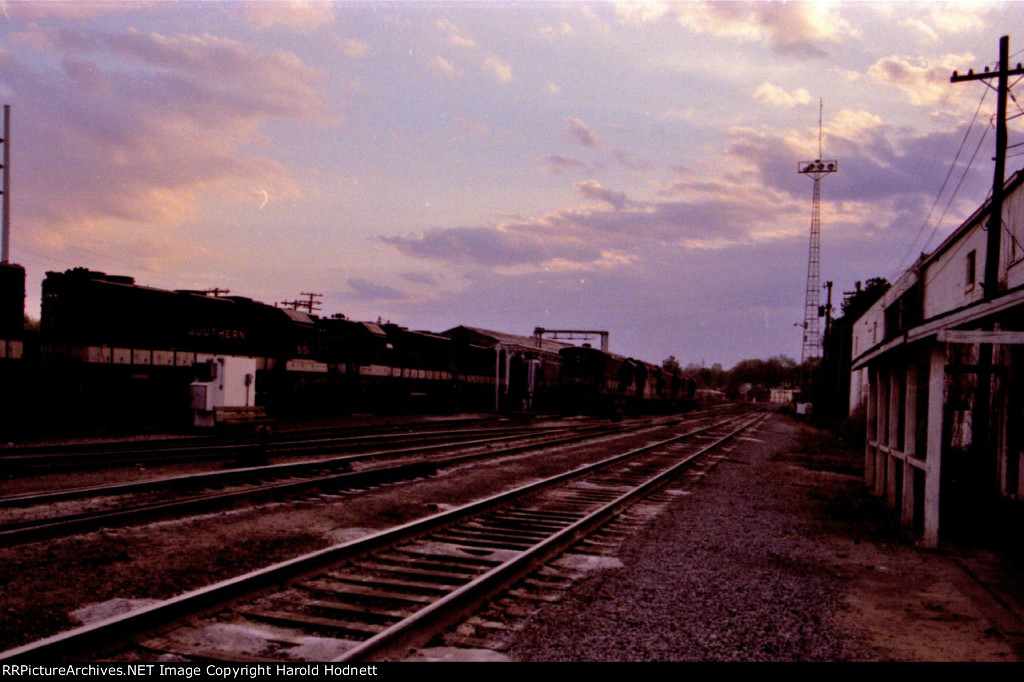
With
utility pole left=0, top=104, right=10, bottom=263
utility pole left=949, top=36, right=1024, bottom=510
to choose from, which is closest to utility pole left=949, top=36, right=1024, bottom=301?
utility pole left=949, top=36, right=1024, bottom=510

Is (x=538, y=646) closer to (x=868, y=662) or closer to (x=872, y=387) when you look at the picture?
(x=868, y=662)

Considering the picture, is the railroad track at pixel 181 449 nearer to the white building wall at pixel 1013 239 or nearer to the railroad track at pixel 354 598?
the railroad track at pixel 354 598

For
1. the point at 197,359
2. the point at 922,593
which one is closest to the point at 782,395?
the point at 197,359

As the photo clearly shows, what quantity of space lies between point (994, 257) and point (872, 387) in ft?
15.0

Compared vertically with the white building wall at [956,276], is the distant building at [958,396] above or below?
below

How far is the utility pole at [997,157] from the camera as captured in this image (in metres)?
15.2

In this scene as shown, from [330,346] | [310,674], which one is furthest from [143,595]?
[330,346]

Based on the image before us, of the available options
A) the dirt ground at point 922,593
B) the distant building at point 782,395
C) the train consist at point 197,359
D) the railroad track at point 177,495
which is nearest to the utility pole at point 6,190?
the train consist at point 197,359

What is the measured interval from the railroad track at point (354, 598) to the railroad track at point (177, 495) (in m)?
2.77

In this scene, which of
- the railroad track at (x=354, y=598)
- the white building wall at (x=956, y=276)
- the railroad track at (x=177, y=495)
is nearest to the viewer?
the railroad track at (x=354, y=598)

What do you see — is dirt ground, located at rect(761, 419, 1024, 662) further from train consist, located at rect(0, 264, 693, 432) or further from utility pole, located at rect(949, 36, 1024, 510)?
train consist, located at rect(0, 264, 693, 432)

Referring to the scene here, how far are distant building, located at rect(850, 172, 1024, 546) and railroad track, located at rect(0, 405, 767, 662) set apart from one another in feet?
13.9

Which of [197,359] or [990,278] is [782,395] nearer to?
[990,278]

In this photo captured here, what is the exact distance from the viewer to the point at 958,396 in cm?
1700
